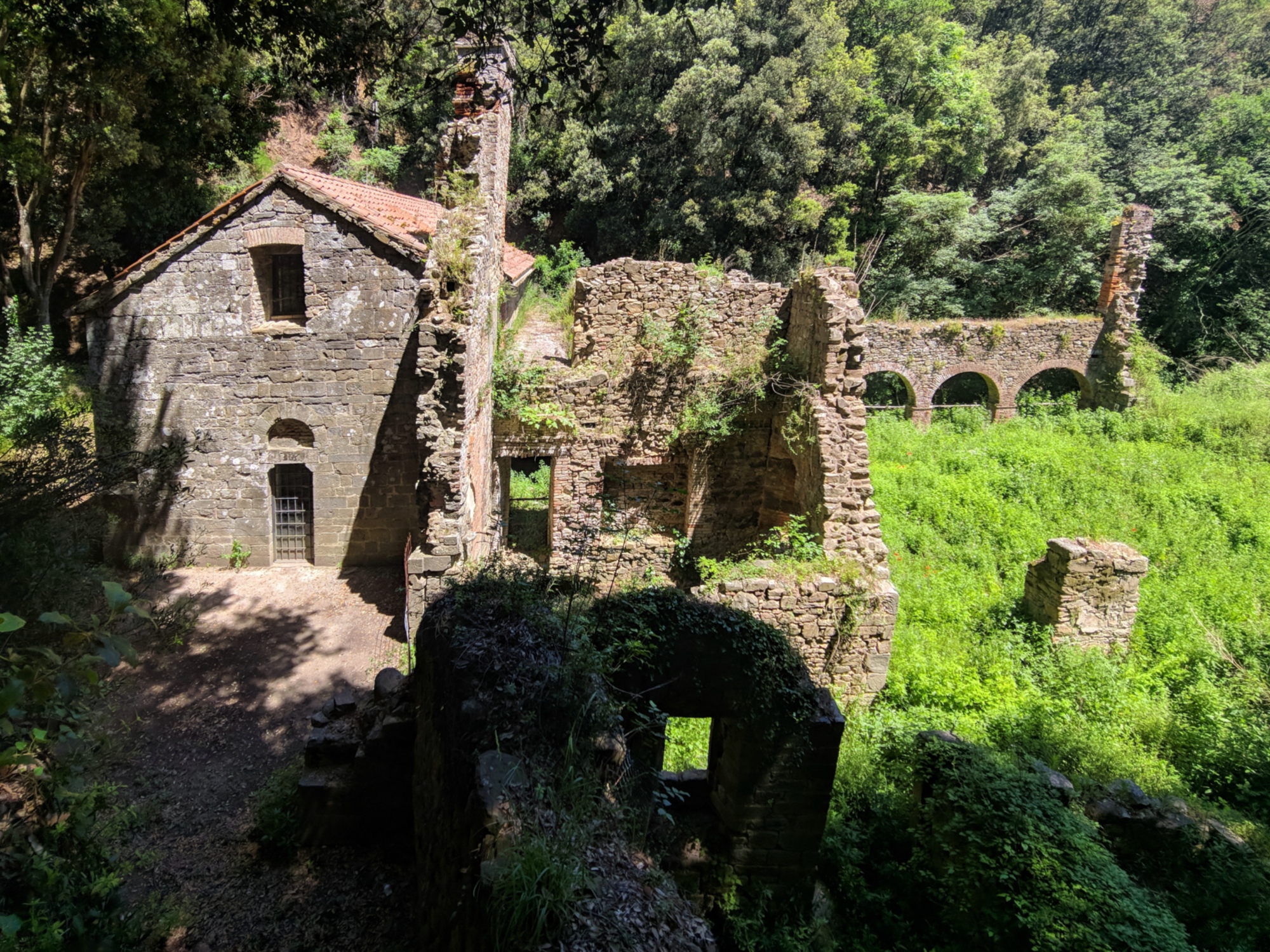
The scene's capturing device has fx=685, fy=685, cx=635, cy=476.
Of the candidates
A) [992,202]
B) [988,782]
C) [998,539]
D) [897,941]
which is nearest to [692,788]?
[897,941]

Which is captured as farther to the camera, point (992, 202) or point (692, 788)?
point (992, 202)

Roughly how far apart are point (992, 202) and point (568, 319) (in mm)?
18511

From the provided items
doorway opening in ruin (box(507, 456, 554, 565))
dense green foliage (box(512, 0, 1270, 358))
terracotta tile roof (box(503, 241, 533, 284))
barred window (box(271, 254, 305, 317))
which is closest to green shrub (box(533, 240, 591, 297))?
dense green foliage (box(512, 0, 1270, 358))

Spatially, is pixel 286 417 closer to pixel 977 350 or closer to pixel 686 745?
pixel 686 745

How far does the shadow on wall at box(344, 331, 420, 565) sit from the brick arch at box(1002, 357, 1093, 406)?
52.9 ft

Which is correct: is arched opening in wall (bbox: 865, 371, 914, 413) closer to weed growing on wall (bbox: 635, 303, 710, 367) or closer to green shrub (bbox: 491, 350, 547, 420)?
weed growing on wall (bbox: 635, 303, 710, 367)

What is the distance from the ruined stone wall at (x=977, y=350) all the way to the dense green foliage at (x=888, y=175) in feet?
8.11

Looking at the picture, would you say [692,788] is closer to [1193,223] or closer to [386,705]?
[386,705]

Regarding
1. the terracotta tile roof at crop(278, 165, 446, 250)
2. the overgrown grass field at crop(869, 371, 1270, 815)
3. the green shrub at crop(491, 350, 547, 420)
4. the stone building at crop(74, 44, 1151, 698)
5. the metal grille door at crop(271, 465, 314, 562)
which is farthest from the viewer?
the metal grille door at crop(271, 465, 314, 562)

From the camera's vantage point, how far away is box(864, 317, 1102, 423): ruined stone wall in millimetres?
18703

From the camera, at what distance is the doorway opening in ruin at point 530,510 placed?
1174 centimetres

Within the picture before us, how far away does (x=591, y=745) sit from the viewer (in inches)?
148

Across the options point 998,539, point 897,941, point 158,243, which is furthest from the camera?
point 158,243

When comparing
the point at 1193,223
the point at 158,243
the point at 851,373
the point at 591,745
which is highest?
the point at 1193,223
